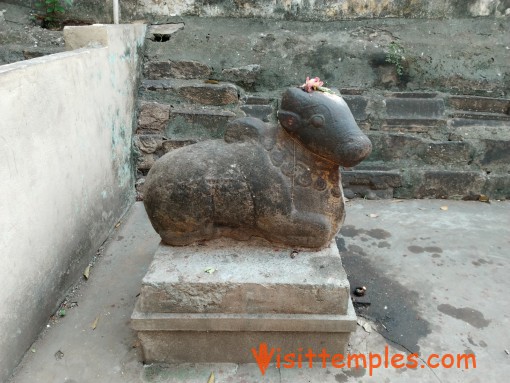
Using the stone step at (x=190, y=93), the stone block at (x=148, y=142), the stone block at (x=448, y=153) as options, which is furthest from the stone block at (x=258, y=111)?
the stone block at (x=448, y=153)

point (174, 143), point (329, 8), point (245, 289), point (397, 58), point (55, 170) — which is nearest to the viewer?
point (245, 289)

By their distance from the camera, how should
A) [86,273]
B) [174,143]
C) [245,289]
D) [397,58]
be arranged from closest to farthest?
[245,289], [86,273], [174,143], [397,58]

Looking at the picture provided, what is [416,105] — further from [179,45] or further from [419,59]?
[179,45]

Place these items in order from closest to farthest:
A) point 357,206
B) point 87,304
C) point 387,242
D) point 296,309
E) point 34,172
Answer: point 296,309, point 34,172, point 87,304, point 387,242, point 357,206

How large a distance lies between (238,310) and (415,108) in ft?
11.0

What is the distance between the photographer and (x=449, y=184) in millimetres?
4602

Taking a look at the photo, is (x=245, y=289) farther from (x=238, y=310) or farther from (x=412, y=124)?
(x=412, y=124)

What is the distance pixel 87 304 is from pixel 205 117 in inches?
88.0

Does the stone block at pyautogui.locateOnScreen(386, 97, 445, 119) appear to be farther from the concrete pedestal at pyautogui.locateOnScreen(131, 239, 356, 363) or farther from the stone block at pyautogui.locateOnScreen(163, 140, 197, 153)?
the concrete pedestal at pyautogui.locateOnScreen(131, 239, 356, 363)

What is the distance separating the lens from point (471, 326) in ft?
9.20

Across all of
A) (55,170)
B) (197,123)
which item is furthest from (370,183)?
(55,170)

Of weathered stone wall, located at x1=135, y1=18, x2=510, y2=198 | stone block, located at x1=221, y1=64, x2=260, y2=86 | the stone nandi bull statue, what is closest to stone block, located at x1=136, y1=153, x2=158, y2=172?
weathered stone wall, located at x1=135, y1=18, x2=510, y2=198

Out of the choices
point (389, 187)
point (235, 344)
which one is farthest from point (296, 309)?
point (389, 187)

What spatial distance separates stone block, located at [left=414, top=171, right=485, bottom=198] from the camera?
456 centimetres
